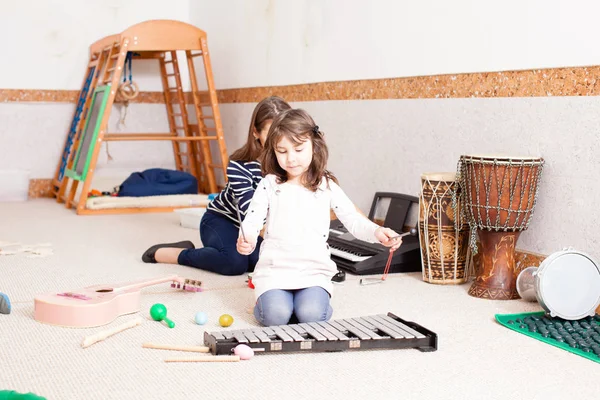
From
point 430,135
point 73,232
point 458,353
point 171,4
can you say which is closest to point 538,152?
point 430,135

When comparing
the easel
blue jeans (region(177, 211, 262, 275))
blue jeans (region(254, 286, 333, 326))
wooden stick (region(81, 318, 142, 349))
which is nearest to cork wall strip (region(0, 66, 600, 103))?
the easel

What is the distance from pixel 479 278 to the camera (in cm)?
309

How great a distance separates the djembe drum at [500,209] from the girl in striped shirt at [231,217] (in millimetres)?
846

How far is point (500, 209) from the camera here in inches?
119

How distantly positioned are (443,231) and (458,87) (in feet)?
2.35

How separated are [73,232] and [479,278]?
8.01 ft

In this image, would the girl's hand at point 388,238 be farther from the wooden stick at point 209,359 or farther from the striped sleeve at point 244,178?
the striped sleeve at point 244,178

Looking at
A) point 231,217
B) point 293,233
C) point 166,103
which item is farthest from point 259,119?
point 166,103

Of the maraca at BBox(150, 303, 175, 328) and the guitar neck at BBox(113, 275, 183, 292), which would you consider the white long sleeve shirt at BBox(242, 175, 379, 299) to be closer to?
the maraca at BBox(150, 303, 175, 328)

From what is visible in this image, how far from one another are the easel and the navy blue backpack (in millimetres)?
200

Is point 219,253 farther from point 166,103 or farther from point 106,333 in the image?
point 166,103

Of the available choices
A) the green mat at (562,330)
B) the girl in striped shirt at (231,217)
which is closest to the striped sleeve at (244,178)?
the girl in striped shirt at (231,217)

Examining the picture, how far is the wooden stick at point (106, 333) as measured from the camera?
227 centimetres

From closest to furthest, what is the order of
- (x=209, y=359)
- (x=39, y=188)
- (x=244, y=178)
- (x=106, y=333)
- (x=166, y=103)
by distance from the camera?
(x=209, y=359)
(x=106, y=333)
(x=244, y=178)
(x=39, y=188)
(x=166, y=103)
